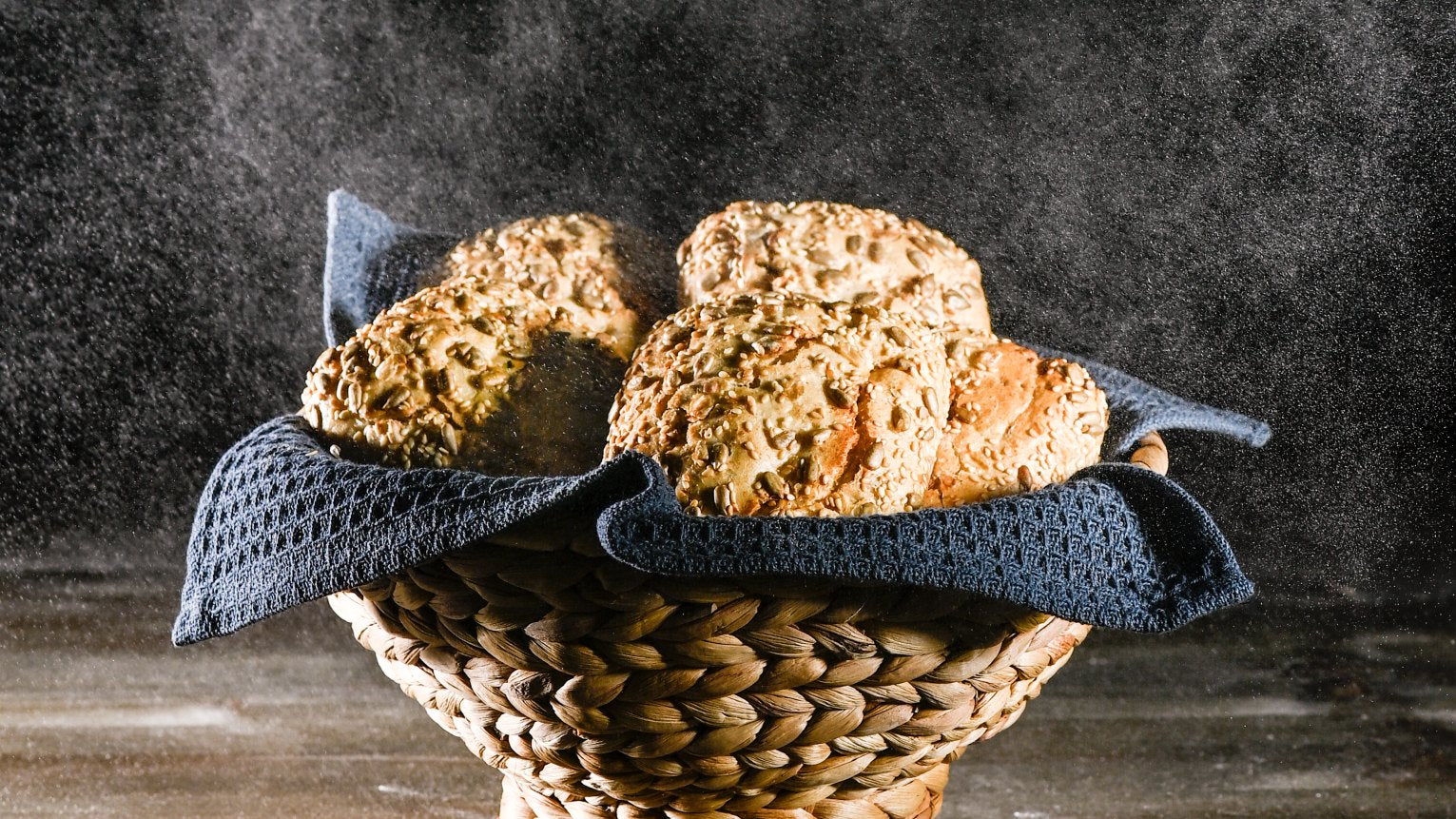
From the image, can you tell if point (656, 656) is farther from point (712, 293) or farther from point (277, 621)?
point (277, 621)

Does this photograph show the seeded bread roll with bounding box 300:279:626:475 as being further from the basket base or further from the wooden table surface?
the wooden table surface

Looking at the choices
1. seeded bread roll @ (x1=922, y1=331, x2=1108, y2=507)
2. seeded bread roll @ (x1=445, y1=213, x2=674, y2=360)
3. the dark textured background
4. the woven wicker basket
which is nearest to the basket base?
the woven wicker basket

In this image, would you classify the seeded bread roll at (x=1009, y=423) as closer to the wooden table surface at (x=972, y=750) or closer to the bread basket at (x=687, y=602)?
the bread basket at (x=687, y=602)

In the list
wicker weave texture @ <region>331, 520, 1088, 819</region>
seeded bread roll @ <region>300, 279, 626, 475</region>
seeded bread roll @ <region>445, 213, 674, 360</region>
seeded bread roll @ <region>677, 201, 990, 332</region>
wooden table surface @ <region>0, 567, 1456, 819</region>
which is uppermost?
seeded bread roll @ <region>677, 201, 990, 332</region>

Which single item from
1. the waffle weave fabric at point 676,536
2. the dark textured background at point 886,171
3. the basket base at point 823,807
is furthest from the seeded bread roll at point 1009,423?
the dark textured background at point 886,171

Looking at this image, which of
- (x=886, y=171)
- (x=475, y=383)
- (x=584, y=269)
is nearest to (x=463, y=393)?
(x=475, y=383)

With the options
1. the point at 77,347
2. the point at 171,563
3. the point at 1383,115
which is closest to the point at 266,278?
the point at 77,347

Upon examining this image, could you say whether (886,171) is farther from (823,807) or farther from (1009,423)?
(823,807)
